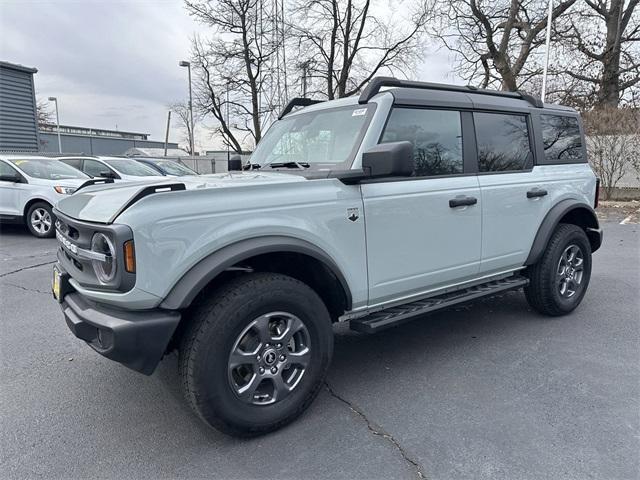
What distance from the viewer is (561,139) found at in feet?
14.8

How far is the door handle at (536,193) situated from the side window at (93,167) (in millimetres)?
10443

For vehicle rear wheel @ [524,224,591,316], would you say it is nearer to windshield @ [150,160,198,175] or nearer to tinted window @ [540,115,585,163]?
tinted window @ [540,115,585,163]

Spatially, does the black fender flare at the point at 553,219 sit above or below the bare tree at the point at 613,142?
below

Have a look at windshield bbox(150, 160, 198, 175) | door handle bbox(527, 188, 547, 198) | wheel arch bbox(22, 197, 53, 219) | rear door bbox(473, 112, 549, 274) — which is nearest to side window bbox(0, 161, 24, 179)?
wheel arch bbox(22, 197, 53, 219)

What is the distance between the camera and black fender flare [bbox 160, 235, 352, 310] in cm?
227

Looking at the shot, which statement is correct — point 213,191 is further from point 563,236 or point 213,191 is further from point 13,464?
point 563,236

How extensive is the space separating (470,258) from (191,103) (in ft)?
67.0

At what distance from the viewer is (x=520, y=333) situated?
4.09 m

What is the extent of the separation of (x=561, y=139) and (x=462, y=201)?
185 centimetres

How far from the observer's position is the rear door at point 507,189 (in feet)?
12.2

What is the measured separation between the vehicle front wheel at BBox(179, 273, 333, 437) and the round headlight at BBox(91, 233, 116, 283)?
48 centimetres

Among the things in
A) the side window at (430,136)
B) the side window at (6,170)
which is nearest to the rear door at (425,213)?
the side window at (430,136)

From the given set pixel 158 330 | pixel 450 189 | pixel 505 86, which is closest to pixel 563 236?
pixel 450 189

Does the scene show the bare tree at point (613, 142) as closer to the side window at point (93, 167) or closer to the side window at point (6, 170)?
the side window at point (93, 167)
